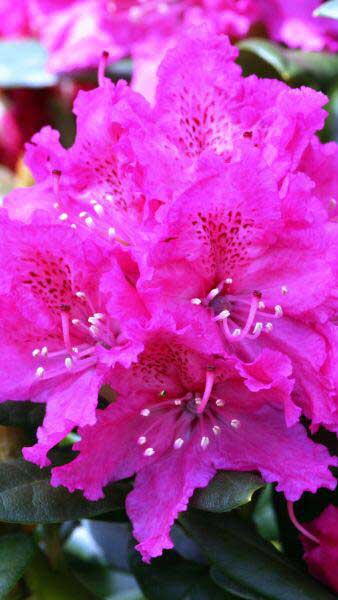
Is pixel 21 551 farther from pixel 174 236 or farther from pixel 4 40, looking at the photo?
pixel 4 40

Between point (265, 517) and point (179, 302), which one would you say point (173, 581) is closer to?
point (265, 517)

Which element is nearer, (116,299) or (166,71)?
(116,299)

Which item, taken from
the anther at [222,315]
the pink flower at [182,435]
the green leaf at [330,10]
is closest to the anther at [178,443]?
the pink flower at [182,435]

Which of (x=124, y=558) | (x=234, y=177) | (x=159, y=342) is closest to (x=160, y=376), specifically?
(x=159, y=342)

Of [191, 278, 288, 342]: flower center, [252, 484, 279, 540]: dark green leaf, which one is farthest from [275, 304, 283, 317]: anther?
[252, 484, 279, 540]: dark green leaf

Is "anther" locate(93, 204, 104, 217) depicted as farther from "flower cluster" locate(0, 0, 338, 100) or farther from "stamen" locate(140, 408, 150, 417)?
"flower cluster" locate(0, 0, 338, 100)

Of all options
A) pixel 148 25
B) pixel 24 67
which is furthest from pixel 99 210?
pixel 24 67
